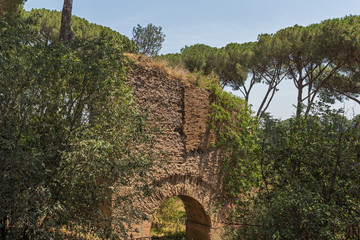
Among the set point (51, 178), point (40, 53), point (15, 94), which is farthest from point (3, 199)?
point (40, 53)

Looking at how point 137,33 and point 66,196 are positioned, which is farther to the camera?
point 137,33

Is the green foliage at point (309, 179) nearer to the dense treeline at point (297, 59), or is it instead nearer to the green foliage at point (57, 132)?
the green foliage at point (57, 132)

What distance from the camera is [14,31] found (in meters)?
4.61

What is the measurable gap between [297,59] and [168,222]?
35.2 ft

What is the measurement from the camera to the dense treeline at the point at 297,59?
44.7 feet

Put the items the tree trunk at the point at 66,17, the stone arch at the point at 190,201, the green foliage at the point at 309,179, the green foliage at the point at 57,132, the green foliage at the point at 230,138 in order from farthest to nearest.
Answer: the green foliage at the point at 230,138
the tree trunk at the point at 66,17
the stone arch at the point at 190,201
the green foliage at the point at 309,179
the green foliage at the point at 57,132

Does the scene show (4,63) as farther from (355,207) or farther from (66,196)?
(355,207)

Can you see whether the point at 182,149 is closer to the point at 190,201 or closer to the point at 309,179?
the point at 190,201

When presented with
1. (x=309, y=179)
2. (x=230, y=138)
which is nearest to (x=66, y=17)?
(x=230, y=138)

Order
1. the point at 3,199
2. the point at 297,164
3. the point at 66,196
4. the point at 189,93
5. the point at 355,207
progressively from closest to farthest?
1. the point at 3,199
2. the point at 355,207
3. the point at 66,196
4. the point at 297,164
5. the point at 189,93

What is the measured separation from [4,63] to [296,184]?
445 cm

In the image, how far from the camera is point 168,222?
10383 millimetres

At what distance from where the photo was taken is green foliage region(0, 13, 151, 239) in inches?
162

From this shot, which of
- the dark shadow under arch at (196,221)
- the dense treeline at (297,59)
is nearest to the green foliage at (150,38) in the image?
the dense treeline at (297,59)
